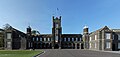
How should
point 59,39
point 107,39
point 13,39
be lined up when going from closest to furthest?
point 107,39, point 13,39, point 59,39

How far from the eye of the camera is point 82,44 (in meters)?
93.1

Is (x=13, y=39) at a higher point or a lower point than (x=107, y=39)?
lower

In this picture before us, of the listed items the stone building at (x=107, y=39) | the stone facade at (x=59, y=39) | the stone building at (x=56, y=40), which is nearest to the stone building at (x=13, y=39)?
the stone facade at (x=59, y=39)

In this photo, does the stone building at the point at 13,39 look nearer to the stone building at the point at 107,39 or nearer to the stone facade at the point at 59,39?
the stone facade at the point at 59,39

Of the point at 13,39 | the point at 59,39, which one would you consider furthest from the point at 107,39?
the point at 13,39

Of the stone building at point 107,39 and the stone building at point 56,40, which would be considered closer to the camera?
the stone building at point 107,39

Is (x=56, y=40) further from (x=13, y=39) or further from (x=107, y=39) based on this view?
(x=107, y=39)

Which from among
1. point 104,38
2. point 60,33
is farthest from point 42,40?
point 104,38

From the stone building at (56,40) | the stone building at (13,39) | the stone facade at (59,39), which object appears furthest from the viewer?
the stone building at (56,40)

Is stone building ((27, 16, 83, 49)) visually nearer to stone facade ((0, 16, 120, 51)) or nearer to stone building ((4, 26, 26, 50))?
stone facade ((0, 16, 120, 51))

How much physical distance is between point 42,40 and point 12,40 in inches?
885

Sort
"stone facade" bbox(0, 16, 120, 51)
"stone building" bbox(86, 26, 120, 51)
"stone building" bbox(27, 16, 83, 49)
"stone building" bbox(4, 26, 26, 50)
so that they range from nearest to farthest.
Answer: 1. "stone building" bbox(86, 26, 120, 51)
2. "stone facade" bbox(0, 16, 120, 51)
3. "stone building" bbox(4, 26, 26, 50)
4. "stone building" bbox(27, 16, 83, 49)

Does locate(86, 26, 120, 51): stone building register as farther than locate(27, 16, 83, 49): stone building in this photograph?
No

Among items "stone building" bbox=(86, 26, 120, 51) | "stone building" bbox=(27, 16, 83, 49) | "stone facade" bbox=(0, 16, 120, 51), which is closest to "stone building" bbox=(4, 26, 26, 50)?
"stone facade" bbox=(0, 16, 120, 51)
